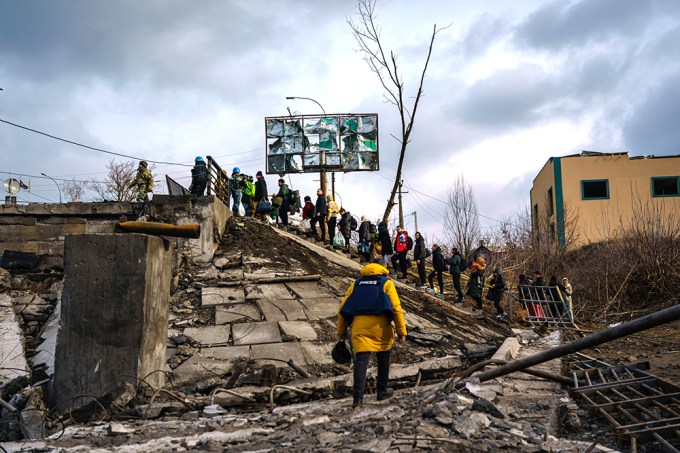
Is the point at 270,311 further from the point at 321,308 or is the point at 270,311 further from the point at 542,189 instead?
the point at 542,189

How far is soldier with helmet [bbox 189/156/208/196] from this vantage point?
1413cm

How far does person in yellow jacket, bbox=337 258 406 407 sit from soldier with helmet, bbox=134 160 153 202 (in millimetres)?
10158

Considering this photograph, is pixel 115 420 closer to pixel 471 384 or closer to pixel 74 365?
pixel 74 365

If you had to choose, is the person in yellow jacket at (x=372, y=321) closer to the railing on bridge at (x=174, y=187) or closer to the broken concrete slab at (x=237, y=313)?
the broken concrete slab at (x=237, y=313)

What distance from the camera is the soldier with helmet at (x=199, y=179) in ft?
46.4

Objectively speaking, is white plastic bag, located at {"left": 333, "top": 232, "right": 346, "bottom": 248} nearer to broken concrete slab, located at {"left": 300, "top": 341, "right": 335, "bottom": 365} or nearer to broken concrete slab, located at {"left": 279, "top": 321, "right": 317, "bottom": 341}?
broken concrete slab, located at {"left": 279, "top": 321, "right": 317, "bottom": 341}

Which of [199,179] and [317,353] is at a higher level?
[199,179]

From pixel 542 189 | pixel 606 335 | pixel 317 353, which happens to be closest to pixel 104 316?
pixel 317 353

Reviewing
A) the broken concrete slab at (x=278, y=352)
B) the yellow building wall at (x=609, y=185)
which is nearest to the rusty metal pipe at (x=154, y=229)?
the broken concrete slab at (x=278, y=352)

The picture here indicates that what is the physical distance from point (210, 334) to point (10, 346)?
3.01 m

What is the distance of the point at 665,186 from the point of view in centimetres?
2405

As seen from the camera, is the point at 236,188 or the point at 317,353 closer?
the point at 317,353

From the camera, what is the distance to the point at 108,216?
12891 millimetres

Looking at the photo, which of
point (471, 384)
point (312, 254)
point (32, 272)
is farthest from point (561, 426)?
point (32, 272)
